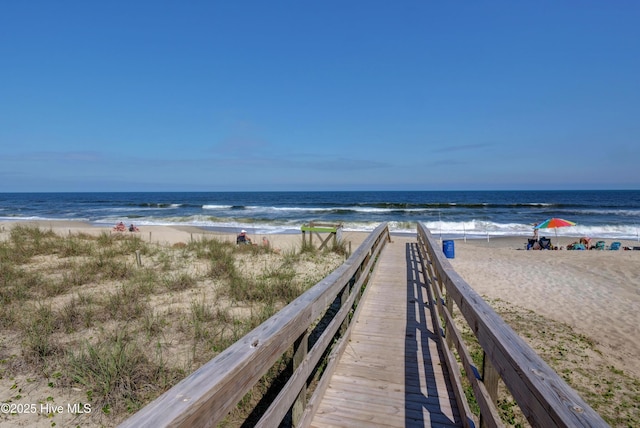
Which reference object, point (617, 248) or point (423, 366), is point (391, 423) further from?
point (617, 248)

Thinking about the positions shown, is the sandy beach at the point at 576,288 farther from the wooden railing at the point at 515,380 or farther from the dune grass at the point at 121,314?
the wooden railing at the point at 515,380

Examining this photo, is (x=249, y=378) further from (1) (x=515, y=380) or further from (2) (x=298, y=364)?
(1) (x=515, y=380)

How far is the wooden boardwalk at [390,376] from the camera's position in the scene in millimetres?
2604

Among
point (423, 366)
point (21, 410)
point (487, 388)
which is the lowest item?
point (21, 410)

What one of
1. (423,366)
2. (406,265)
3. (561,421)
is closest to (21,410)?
(423,366)

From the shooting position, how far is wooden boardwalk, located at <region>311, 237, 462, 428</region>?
8.54 feet

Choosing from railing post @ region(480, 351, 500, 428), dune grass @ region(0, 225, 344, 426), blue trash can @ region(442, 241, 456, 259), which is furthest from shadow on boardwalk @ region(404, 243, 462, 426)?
blue trash can @ region(442, 241, 456, 259)

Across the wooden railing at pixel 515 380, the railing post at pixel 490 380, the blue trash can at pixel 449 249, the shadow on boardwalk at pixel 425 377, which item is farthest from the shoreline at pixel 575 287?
the railing post at pixel 490 380

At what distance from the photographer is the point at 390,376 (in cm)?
323

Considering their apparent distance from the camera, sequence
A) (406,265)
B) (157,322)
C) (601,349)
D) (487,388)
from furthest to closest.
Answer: (406,265), (601,349), (157,322), (487,388)

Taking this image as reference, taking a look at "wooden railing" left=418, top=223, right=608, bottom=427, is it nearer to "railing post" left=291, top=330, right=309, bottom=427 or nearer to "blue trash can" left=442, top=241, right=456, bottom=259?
"railing post" left=291, top=330, right=309, bottom=427

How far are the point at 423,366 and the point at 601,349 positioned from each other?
4.47m

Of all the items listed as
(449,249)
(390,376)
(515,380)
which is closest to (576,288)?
(449,249)

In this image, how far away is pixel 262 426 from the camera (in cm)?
169
